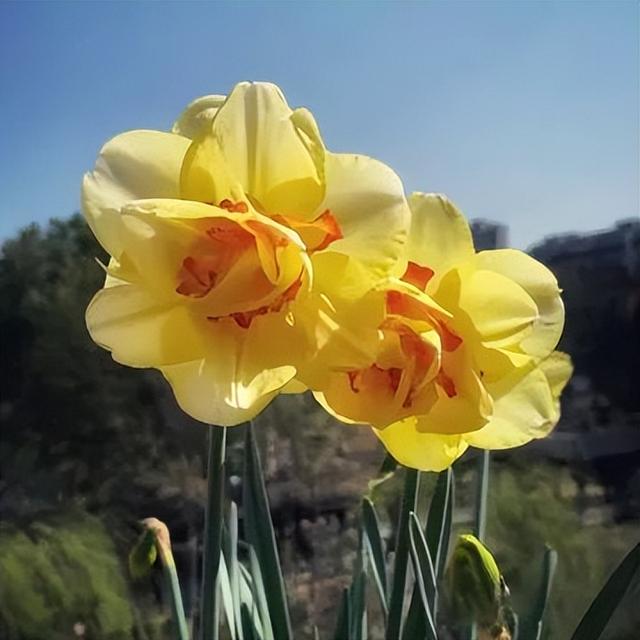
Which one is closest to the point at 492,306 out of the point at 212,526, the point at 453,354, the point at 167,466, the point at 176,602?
the point at 453,354

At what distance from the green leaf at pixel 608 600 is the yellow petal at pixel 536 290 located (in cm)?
10

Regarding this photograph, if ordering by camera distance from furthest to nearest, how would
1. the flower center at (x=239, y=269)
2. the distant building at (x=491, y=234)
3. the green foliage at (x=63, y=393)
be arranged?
the green foliage at (x=63, y=393) < the distant building at (x=491, y=234) < the flower center at (x=239, y=269)

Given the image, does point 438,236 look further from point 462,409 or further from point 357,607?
point 357,607

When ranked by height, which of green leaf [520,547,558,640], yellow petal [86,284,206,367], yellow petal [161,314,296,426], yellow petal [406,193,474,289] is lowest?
green leaf [520,547,558,640]

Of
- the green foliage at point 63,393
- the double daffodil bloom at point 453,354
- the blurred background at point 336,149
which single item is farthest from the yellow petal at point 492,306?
the green foliage at point 63,393

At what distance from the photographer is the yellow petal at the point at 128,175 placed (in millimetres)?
330

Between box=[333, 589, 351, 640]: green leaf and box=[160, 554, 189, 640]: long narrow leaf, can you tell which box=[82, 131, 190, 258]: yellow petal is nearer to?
box=[160, 554, 189, 640]: long narrow leaf

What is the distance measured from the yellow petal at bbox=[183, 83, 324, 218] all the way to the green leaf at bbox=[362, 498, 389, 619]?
244 millimetres

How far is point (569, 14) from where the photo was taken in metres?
0.77

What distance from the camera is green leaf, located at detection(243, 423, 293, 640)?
19.2 inches

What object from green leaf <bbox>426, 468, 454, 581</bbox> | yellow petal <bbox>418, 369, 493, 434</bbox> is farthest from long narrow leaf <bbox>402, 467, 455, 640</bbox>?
yellow petal <bbox>418, 369, 493, 434</bbox>

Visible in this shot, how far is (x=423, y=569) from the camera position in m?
0.43

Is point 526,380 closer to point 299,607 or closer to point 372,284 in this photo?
point 372,284

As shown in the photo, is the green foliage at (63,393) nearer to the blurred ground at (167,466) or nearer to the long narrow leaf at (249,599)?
the blurred ground at (167,466)
